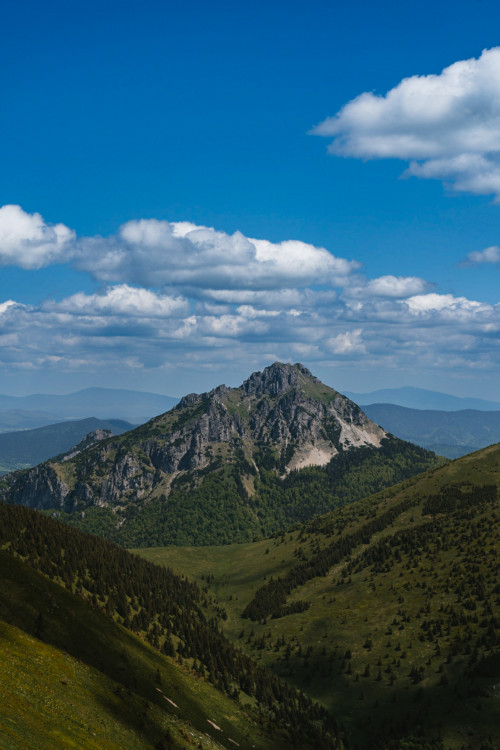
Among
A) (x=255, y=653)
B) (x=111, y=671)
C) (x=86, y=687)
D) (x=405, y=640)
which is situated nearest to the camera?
(x=86, y=687)

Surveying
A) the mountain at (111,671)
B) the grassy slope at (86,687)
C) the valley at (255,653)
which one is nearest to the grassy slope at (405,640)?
the valley at (255,653)

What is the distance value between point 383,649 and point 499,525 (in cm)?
7581

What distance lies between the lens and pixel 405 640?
445 feet

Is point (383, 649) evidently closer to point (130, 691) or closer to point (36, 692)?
point (130, 691)

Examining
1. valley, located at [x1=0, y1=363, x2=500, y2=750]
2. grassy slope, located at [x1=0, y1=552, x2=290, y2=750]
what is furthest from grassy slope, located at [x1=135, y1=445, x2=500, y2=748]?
grassy slope, located at [x1=0, y1=552, x2=290, y2=750]

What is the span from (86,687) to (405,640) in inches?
4119

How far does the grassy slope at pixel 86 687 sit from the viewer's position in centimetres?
4672

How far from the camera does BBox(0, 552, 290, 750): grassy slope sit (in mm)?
46719

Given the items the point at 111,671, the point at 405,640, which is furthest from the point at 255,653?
the point at 111,671

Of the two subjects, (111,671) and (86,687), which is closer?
(86,687)

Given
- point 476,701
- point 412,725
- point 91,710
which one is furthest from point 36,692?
point 476,701

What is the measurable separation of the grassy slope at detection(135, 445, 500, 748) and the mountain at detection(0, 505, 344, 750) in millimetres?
12925

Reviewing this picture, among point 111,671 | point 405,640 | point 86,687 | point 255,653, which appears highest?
point 86,687

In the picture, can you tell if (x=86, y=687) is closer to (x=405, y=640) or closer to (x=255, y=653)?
(x=405, y=640)
